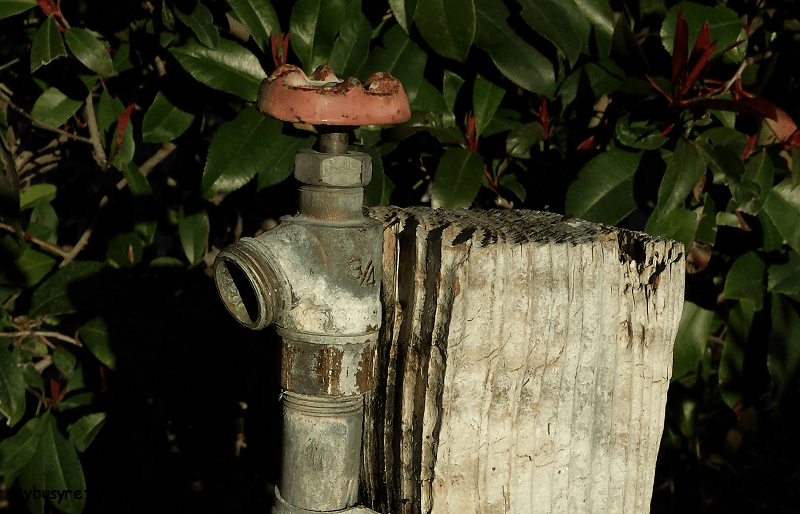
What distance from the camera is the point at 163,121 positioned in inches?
73.7

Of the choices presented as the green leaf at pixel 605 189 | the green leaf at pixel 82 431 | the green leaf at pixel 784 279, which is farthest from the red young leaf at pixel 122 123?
the green leaf at pixel 784 279

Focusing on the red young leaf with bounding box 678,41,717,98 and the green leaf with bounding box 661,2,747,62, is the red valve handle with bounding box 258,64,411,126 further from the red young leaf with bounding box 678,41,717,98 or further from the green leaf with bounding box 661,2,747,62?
the green leaf with bounding box 661,2,747,62

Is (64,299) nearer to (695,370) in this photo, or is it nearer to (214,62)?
(214,62)

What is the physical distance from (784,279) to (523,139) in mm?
758

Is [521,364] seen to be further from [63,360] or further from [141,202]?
[63,360]

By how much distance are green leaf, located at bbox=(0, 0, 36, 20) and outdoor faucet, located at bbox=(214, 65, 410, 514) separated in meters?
0.98

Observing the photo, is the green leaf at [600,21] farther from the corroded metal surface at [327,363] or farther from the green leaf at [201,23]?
the corroded metal surface at [327,363]

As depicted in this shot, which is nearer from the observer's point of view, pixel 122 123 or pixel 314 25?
pixel 314 25

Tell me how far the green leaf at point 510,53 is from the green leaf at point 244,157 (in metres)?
0.49

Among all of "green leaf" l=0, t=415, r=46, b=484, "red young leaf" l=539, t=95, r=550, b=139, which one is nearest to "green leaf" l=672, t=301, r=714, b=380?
"red young leaf" l=539, t=95, r=550, b=139

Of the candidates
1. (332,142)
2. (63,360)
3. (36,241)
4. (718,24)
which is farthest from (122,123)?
(718,24)

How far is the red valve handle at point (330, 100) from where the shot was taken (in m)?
1.09

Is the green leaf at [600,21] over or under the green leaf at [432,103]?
over

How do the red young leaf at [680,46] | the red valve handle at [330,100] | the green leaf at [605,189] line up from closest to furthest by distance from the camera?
the red valve handle at [330,100] → the red young leaf at [680,46] → the green leaf at [605,189]
